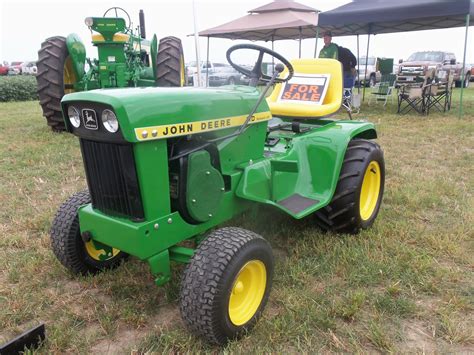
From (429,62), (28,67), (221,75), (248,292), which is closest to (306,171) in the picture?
(248,292)

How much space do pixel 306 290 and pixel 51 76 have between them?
5663mm

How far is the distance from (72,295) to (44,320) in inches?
9.6

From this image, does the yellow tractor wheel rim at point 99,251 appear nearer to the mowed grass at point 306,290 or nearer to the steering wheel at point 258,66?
the mowed grass at point 306,290

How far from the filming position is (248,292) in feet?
7.30

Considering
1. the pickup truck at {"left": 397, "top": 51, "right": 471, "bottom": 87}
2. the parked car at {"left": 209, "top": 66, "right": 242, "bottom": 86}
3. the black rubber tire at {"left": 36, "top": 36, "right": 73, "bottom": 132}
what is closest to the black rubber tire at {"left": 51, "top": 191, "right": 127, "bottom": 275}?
the black rubber tire at {"left": 36, "top": 36, "right": 73, "bottom": 132}

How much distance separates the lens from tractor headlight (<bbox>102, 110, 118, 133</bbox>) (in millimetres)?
1887

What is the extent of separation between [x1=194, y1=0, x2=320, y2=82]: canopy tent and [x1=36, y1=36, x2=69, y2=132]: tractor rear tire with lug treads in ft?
28.1

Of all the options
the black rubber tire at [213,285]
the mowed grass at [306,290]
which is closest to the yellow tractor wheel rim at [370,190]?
the mowed grass at [306,290]

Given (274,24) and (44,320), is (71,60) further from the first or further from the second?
(274,24)

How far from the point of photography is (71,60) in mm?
7012

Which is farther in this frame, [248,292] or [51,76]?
Result: [51,76]

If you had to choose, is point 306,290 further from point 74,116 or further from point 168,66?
point 168,66

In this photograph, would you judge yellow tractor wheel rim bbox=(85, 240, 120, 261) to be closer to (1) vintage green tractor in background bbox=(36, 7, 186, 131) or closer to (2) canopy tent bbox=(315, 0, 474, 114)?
(1) vintage green tractor in background bbox=(36, 7, 186, 131)

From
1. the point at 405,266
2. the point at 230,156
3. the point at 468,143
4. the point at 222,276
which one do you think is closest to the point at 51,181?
the point at 230,156
